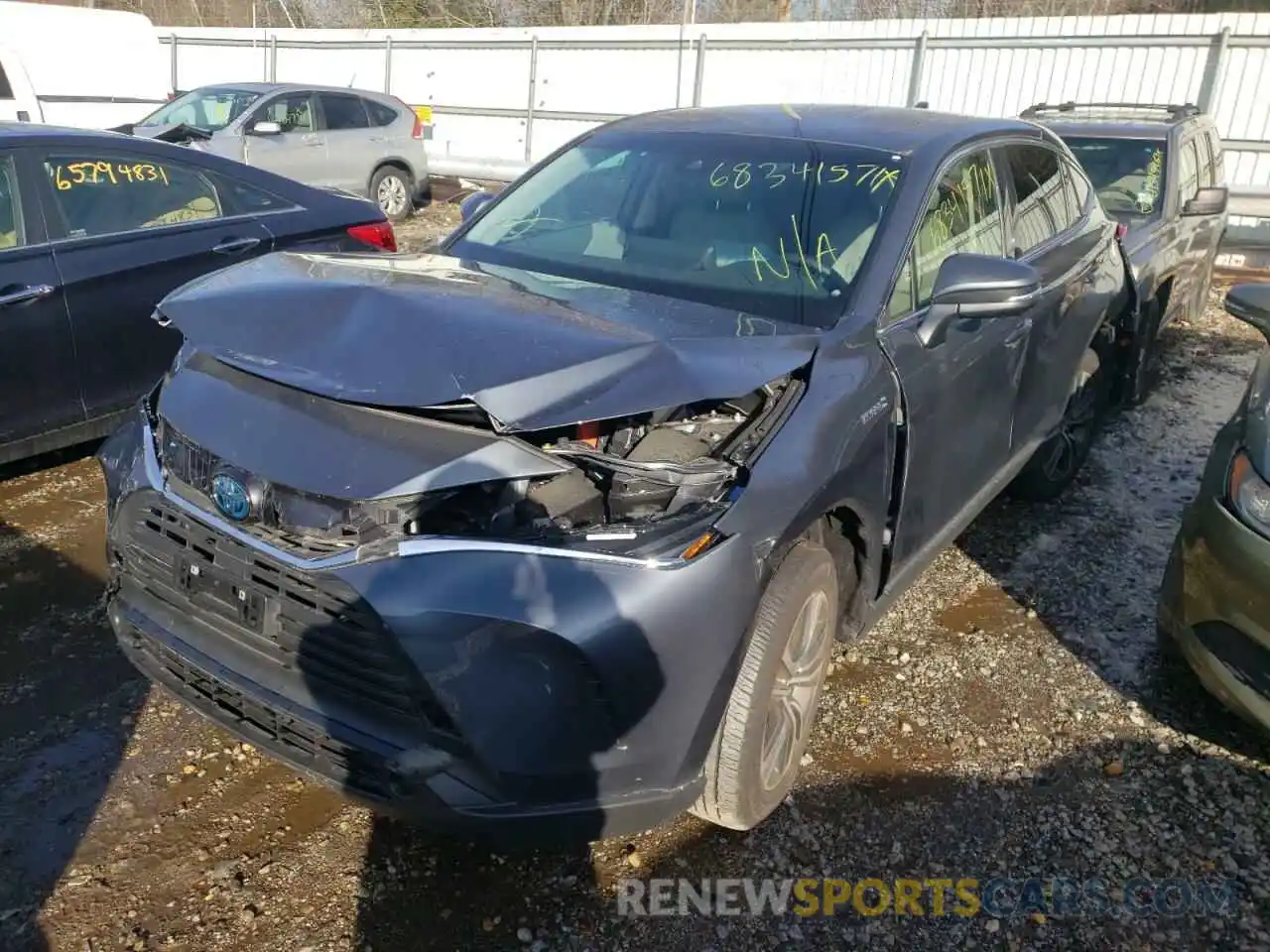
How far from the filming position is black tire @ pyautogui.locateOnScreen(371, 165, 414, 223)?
40.4ft

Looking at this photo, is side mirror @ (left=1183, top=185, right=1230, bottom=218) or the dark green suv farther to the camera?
side mirror @ (left=1183, top=185, right=1230, bottom=218)

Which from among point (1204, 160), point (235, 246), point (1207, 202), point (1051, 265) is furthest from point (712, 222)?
point (1204, 160)

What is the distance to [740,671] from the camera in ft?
7.48

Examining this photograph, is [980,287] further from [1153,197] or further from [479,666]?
[1153,197]

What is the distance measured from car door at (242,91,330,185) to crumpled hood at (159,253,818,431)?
9.12 meters

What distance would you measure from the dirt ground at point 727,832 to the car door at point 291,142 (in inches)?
318

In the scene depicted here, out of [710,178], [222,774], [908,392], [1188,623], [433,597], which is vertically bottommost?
[222,774]

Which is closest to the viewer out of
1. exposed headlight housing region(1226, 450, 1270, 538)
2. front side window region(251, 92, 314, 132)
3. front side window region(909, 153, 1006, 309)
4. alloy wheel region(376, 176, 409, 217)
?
exposed headlight housing region(1226, 450, 1270, 538)

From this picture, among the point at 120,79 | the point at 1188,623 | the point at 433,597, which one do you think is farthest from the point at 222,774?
the point at 120,79

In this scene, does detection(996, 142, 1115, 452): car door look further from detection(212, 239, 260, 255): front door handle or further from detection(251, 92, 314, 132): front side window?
detection(251, 92, 314, 132): front side window

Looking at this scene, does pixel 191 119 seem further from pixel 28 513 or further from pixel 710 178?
pixel 710 178

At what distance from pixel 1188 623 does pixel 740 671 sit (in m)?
1.64

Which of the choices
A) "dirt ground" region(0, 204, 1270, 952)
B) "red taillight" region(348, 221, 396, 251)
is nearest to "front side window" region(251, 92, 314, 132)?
"red taillight" region(348, 221, 396, 251)

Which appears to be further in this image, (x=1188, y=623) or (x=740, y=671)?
(x=1188, y=623)
